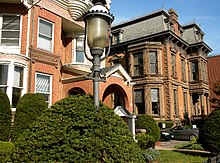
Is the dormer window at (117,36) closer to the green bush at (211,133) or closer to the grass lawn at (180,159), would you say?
the green bush at (211,133)

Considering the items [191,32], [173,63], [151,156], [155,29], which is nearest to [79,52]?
[151,156]

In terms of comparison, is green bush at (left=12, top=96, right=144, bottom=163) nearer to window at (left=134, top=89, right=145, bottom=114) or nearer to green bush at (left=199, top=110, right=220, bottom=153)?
green bush at (left=199, top=110, right=220, bottom=153)

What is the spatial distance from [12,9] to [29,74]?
3.83 m

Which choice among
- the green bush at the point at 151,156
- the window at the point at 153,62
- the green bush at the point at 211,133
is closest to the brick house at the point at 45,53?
the green bush at the point at 151,156

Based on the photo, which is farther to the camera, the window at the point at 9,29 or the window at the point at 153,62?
the window at the point at 153,62

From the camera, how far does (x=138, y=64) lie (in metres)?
29.7

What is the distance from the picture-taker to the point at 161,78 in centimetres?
2859

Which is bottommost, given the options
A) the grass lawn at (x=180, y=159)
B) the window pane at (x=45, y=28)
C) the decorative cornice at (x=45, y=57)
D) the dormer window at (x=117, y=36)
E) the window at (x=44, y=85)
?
the grass lawn at (x=180, y=159)

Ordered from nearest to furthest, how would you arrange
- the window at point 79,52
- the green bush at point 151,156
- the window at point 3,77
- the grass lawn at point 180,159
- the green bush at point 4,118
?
the green bush at point 151,156 → the green bush at point 4,118 → the grass lawn at point 180,159 → the window at point 3,77 → the window at point 79,52

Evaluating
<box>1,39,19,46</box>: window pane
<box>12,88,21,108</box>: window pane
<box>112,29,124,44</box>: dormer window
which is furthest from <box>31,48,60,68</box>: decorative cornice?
<box>112,29,124,44</box>: dormer window

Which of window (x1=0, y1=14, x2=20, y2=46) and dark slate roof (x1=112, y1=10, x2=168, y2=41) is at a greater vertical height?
dark slate roof (x1=112, y1=10, x2=168, y2=41)

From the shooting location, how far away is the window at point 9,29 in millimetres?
13445

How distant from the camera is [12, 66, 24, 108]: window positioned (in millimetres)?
12688

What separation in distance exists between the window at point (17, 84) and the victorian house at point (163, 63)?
688 inches
